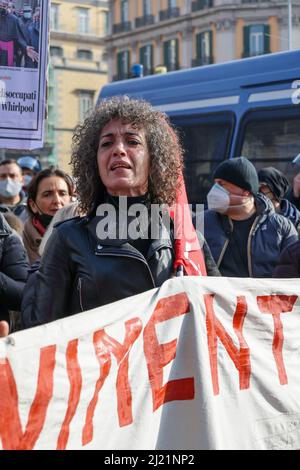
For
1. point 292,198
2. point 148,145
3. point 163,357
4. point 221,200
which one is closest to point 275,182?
point 292,198

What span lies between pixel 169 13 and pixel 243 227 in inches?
2306

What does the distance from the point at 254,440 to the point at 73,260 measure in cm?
99

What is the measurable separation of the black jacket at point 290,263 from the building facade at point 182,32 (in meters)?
37.6

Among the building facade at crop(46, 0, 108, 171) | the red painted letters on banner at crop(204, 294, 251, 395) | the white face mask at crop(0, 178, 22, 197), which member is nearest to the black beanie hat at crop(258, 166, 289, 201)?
the white face mask at crop(0, 178, 22, 197)

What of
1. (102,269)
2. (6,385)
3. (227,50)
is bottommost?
(6,385)

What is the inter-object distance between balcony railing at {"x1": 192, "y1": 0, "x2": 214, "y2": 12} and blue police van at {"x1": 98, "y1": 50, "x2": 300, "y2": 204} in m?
47.7

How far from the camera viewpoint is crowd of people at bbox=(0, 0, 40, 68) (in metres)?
4.18

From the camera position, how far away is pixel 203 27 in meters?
56.0

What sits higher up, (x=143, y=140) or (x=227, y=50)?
(x=227, y=50)

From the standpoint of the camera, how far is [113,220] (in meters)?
3.50

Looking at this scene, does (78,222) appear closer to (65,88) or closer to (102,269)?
(102,269)

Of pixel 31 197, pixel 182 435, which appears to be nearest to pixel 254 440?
pixel 182 435

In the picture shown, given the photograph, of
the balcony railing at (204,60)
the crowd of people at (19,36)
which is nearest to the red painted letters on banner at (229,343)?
the crowd of people at (19,36)

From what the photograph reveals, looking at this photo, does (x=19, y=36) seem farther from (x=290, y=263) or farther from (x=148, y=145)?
(x=290, y=263)
